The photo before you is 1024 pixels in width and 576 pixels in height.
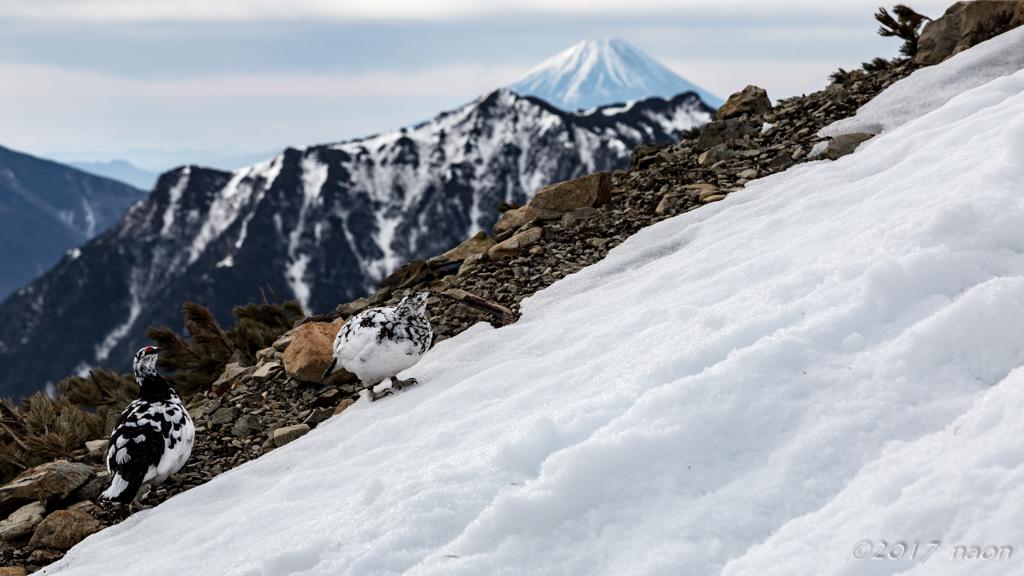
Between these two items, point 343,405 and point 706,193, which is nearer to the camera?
point 343,405

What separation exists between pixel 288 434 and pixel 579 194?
15.2 ft

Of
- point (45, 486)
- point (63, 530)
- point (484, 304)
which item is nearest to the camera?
point (63, 530)

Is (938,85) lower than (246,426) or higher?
higher

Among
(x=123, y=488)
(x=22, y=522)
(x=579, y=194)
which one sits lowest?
(x=22, y=522)

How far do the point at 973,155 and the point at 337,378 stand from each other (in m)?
5.72

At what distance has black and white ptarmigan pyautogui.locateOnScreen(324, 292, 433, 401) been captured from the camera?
217 inches

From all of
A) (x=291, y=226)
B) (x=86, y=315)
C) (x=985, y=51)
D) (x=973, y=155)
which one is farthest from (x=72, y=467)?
(x=86, y=315)

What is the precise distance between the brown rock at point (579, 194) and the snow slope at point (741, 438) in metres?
3.81

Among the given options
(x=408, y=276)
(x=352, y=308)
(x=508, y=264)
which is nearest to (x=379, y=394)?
(x=508, y=264)

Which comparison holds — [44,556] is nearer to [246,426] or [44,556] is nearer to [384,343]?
[246,426]

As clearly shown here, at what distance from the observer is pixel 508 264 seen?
24.6ft

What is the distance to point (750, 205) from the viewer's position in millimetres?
6234

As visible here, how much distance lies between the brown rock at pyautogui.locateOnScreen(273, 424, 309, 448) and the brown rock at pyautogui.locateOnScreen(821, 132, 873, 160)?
6.11 metres

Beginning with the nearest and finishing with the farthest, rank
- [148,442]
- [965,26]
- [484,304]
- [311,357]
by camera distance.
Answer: [148,442]
[484,304]
[311,357]
[965,26]
